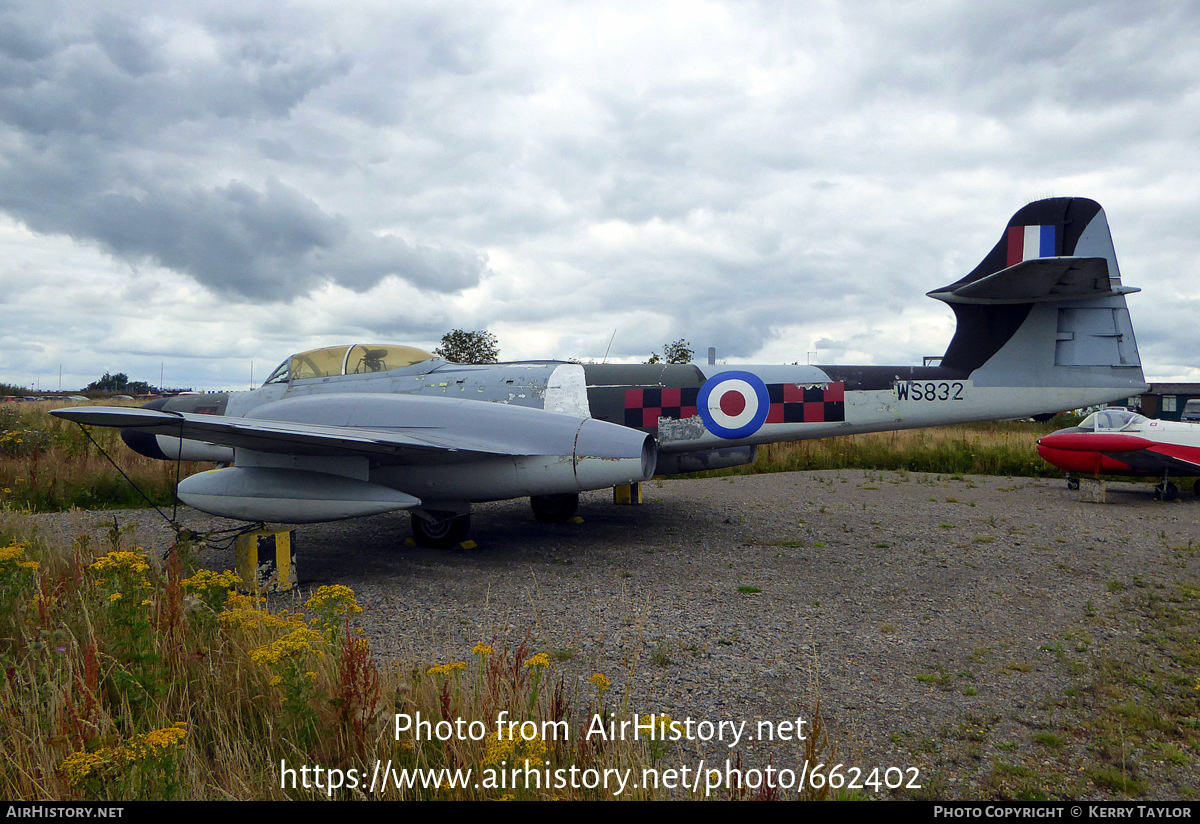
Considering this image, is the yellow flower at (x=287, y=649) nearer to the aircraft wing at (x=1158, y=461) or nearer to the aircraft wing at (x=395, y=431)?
the aircraft wing at (x=395, y=431)

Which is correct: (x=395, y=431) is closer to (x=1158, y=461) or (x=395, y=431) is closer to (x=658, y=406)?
(x=658, y=406)

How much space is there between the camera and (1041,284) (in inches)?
287

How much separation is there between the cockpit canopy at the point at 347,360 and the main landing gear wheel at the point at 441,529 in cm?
219

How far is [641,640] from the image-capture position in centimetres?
441

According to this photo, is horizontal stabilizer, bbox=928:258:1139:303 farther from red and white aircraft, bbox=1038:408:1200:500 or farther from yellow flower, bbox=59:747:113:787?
yellow flower, bbox=59:747:113:787

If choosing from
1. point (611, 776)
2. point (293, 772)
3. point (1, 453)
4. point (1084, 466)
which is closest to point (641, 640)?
point (611, 776)

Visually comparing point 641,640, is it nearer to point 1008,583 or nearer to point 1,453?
point 1008,583

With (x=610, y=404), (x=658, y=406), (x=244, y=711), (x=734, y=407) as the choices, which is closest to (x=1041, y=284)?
(x=734, y=407)

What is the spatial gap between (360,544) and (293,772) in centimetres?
562

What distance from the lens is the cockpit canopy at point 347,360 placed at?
8.48 metres

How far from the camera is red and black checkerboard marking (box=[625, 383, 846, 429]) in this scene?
7.80 metres

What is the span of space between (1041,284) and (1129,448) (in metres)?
5.71

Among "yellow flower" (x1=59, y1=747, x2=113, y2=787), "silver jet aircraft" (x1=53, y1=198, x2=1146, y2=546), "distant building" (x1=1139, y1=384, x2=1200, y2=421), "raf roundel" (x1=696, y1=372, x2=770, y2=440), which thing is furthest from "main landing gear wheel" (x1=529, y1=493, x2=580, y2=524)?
"distant building" (x1=1139, y1=384, x2=1200, y2=421)

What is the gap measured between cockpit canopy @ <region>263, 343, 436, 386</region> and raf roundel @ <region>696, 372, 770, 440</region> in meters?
3.81
